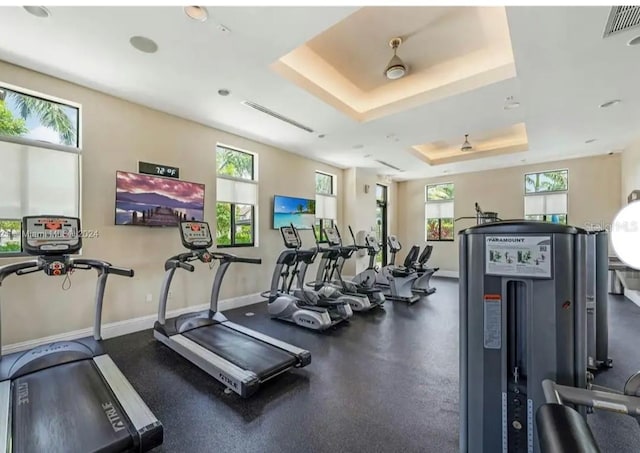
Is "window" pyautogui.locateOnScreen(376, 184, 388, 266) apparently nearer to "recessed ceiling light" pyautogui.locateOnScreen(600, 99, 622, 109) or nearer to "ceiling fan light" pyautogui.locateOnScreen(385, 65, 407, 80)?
"recessed ceiling light" pyautogui.locateOnScreen(600, 99, 622, 109)

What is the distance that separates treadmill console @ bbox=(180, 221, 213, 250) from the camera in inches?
144

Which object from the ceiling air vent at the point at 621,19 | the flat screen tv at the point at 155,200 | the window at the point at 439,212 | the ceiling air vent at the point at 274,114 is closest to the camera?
the ceiling air vent at the point at 621,19

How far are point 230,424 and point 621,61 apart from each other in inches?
202

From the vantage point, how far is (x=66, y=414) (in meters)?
2.01

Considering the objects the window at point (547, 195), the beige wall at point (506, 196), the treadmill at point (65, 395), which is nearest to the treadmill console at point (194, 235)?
the treadmill at point (65, 395)

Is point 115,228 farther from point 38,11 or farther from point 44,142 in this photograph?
point 38,11

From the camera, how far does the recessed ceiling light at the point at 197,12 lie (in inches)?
97.8

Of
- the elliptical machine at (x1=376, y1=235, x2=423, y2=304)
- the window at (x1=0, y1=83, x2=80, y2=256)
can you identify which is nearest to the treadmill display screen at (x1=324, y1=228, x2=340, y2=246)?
the elliptical machine at (x1=376, y1=235, x2=423, y2=304)

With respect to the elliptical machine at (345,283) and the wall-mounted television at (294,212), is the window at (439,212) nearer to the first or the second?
the wall-mounted television at (294,212)

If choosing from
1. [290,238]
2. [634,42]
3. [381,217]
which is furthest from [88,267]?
[381,217]

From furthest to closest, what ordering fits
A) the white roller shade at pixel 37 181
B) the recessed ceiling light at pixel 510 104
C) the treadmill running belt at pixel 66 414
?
the recessed ceiling light at pixel 510 104
the white roller shade at pixel 37 181
the treadmill running belt at pixel 66 414

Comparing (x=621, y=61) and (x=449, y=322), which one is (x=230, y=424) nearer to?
(x=449, y=322)

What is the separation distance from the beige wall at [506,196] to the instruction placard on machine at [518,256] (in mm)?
7984

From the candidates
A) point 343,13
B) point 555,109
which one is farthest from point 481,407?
point 555,109
